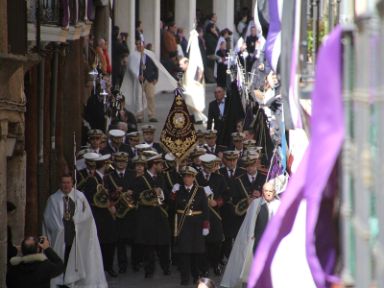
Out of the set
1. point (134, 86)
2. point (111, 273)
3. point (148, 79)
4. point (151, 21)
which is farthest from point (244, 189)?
point (151, 21)

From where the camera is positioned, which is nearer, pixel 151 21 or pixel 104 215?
pixel 104 215

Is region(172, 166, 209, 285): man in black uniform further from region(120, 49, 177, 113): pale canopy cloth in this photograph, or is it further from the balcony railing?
region(120, 49, 177, 113): pale canopy cloth

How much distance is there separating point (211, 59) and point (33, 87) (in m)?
19.3

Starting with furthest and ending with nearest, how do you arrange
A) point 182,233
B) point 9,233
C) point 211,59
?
point 211,59, point 182,233, point 9,233

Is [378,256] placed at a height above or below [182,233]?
above

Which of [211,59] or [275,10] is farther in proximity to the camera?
[211,59]

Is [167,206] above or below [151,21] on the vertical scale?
below

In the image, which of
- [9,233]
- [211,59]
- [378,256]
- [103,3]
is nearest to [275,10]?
[9,233]

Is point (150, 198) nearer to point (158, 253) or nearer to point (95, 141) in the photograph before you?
point (158, 253)

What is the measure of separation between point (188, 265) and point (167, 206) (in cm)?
115

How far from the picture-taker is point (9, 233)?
19641mm

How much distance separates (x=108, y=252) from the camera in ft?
77.6

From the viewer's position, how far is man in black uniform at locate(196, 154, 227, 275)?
920 inches

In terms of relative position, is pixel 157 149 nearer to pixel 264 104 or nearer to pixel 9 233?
pixel 264 104
